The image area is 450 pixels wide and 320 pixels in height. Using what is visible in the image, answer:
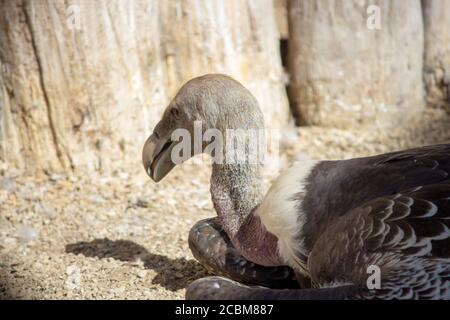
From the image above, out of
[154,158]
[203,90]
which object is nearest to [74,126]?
[154,158]

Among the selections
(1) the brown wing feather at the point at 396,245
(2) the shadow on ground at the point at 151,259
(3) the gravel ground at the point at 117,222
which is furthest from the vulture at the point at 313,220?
(3) the gravel ground at the point at 117,222

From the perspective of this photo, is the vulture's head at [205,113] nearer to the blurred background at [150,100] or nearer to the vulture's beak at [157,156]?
the vulture's beak at [157,156]

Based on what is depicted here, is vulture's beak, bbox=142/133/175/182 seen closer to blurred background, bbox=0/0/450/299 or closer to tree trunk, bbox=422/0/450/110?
blurred background, bbox=0/0/450/299

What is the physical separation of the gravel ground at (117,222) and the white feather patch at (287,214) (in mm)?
645

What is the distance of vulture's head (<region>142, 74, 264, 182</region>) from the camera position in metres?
4.08

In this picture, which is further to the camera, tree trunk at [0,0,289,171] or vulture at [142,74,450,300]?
tree trunk at [0,0,289,171]

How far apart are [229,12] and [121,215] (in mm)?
1634

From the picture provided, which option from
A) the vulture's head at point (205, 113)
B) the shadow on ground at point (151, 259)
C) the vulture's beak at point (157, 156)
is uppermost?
the vulture's head at point (205, 113)

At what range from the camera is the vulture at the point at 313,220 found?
131 inches

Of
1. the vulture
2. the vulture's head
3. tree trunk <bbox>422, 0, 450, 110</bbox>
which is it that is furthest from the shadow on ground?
tree trunk <bbox>422, 0, 450, 110</bbox>

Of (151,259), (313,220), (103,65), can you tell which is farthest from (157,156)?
(103,65)

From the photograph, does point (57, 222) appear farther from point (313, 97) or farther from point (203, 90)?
point (313, 97)

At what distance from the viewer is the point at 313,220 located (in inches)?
150

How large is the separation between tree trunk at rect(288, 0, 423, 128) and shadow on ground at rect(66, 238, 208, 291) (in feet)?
7.12
